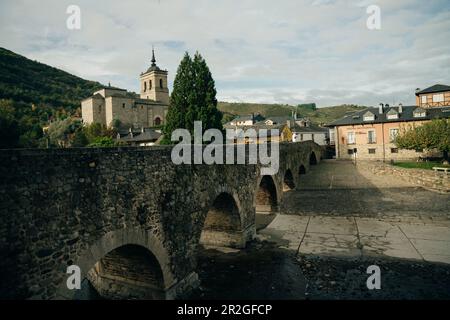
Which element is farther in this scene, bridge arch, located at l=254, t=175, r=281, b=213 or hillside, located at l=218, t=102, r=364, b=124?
hillside, located at l=218, t=102, r=364, b=124

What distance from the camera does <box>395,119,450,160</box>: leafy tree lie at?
2777 centimetres

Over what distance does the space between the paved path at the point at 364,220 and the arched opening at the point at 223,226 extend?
109 inches

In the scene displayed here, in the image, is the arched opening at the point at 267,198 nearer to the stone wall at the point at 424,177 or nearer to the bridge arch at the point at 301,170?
the bridge arch at the point at 301,170

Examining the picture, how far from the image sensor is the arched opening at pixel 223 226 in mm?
15719

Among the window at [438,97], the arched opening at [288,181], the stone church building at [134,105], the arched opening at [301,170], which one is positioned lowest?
the arched opening at [288,181]

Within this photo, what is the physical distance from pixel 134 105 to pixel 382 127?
53.0 metres

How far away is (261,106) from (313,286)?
123985mm

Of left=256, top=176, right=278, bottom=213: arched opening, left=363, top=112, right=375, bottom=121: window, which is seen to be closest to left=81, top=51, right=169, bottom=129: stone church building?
left=363, top=112, right=375, bottom=121: window

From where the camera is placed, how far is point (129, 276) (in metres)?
10.0

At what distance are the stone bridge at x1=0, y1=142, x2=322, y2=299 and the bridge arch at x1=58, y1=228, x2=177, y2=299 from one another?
1.0 inches

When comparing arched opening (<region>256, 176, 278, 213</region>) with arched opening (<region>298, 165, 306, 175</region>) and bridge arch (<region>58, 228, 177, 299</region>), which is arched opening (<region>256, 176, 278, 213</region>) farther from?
bridge arch (<region>58, 228, 177, 299</region>)

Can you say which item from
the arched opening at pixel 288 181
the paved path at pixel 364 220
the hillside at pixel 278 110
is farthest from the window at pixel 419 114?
the hillside at pixel 278 110
